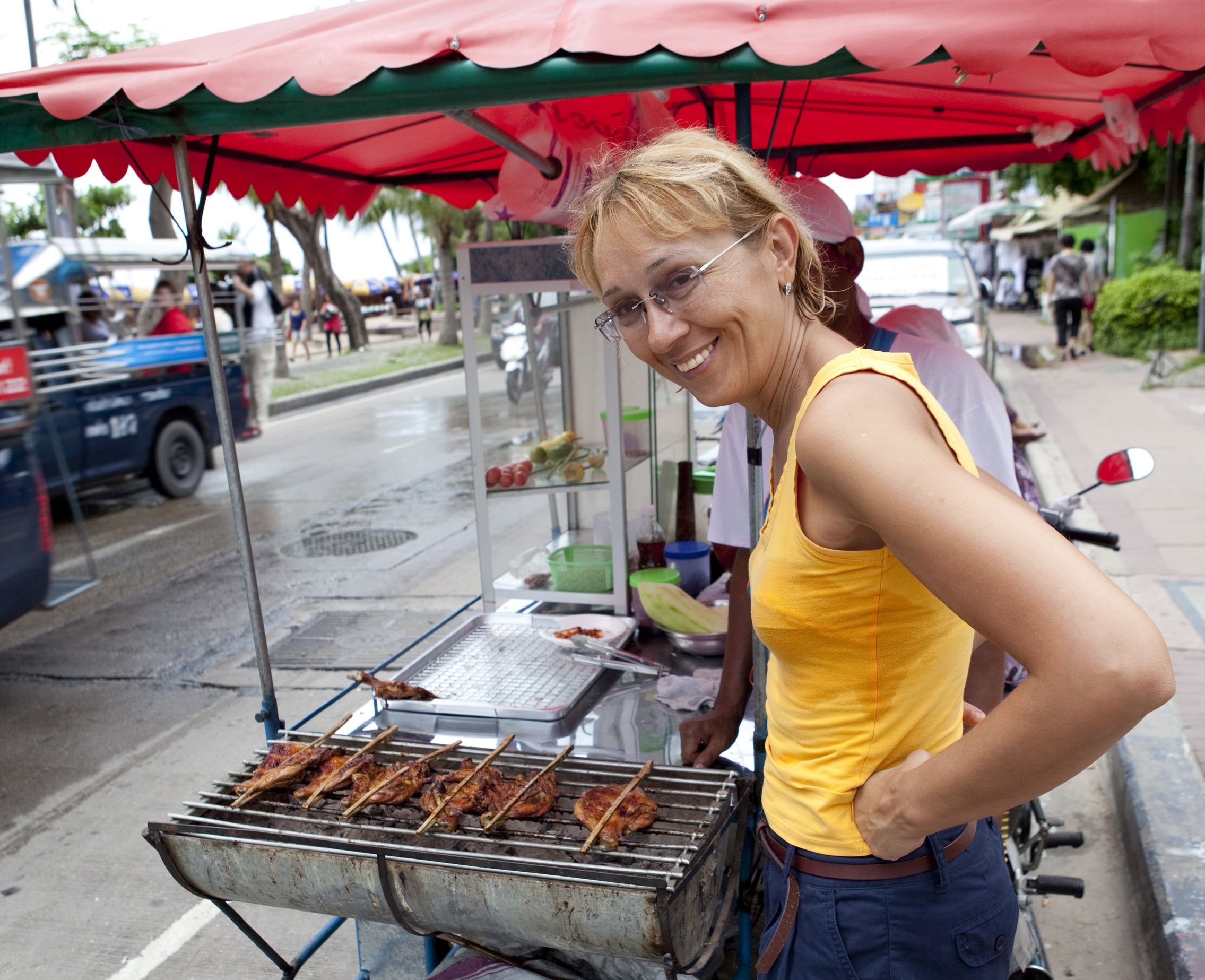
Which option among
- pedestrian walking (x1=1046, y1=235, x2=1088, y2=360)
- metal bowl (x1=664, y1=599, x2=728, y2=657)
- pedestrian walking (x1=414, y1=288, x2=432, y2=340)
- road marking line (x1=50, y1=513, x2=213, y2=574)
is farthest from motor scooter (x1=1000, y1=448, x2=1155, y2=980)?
pedestrian walking (x1=414, y1=288, x2=432, y2=340)

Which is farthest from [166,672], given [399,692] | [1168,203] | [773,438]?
[1168,203]

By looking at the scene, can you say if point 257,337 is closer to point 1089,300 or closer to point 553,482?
point 553,482

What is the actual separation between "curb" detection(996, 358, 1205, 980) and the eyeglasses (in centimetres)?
253

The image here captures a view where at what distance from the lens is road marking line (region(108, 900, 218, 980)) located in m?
3.31

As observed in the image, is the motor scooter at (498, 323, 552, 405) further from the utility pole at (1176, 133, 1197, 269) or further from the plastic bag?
the utility pole at (1176, 133, 1197, 269)

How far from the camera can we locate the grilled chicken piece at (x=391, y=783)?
2.15m

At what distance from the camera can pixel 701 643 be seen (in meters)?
2.97

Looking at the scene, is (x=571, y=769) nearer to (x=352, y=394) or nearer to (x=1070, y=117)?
(x=1070, y=117)

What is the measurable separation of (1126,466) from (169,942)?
3.52m

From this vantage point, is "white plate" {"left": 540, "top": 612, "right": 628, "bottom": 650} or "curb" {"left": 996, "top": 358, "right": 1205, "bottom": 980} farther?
"white plate" {"left": 540, "top": 612, "right": 628, "bottom": 650}

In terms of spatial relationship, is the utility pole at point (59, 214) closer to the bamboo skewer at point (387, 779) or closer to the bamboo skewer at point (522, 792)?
the bamboo skewer at point (387, 779)

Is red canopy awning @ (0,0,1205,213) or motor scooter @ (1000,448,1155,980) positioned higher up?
red canopy awning @ (0,0,1205,213)

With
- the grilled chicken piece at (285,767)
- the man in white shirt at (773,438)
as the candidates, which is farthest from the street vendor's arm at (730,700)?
the grilled chicken piece at (285,767)

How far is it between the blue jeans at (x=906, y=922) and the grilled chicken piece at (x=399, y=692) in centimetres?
135
